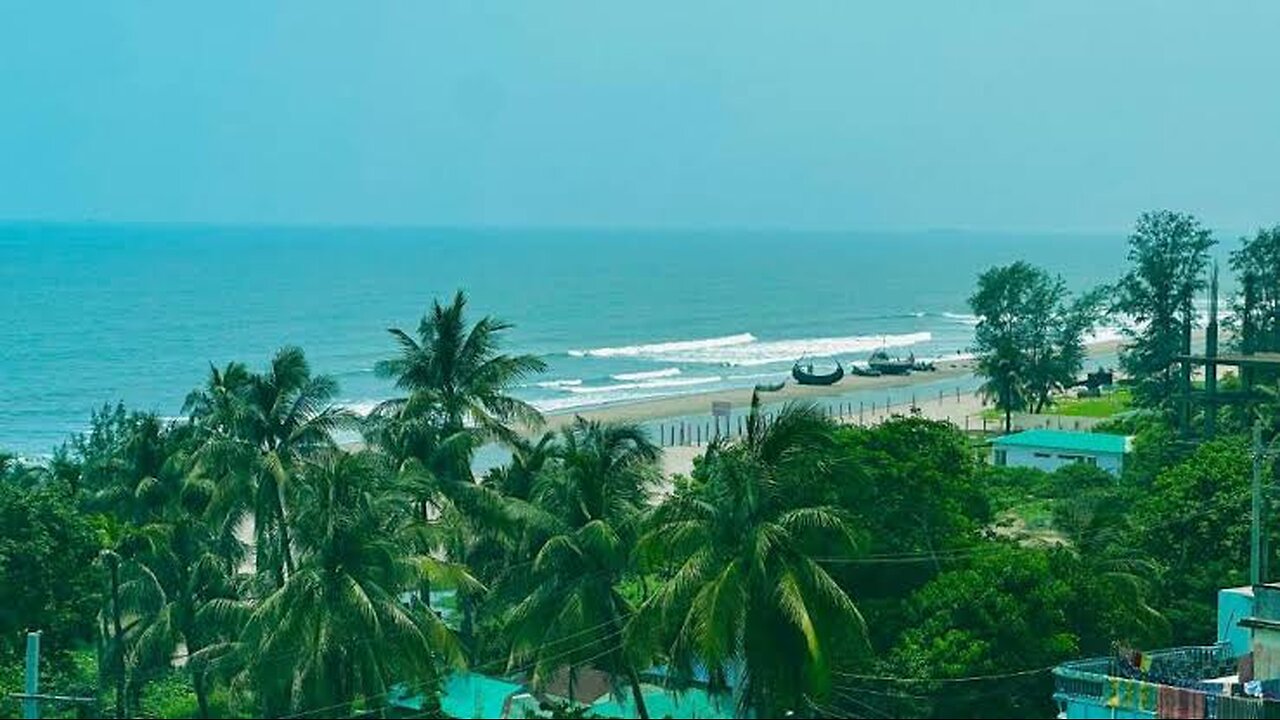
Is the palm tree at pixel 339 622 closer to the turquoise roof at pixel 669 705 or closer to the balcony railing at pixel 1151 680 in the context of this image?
the turquoise roof at pixel 669 705

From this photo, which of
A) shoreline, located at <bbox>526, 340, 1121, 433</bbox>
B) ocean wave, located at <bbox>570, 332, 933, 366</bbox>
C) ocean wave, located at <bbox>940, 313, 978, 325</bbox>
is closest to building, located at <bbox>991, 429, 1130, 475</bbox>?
shoreline, located at <bbox>526, 340, 1121, 433</bbox>

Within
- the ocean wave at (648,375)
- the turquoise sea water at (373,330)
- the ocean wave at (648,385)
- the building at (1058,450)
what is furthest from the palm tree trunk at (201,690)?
the ocean wave at (648,375)

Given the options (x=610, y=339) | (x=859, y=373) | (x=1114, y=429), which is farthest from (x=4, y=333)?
(x=1114, y=429)

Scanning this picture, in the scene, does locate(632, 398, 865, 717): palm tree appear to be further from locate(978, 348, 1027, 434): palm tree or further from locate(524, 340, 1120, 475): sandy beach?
locate(978, 348, 1027, 434): palm tree

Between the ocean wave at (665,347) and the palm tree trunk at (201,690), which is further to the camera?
the ocean wave at (665,347)

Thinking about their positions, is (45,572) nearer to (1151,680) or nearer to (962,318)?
(1151,680)
